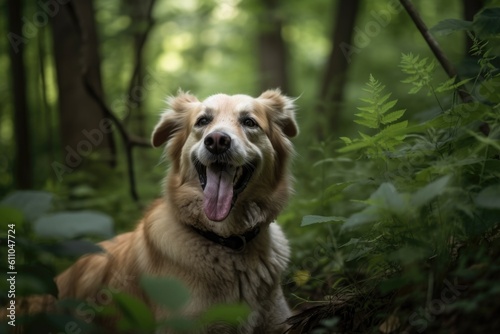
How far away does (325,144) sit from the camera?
5.05 meters

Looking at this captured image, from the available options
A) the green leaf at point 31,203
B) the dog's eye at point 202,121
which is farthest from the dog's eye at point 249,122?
the green leaf at point 31,203

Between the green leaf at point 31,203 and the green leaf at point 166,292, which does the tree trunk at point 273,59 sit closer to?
the green leaf at point 31,203

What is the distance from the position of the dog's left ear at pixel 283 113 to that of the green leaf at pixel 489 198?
234cm

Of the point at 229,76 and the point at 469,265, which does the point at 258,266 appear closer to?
the point at 469,265

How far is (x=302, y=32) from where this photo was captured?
60.3 ft

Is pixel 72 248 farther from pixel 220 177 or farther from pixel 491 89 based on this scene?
pixel 491 89

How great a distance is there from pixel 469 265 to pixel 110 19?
8465 millimetres

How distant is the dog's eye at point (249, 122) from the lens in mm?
4148

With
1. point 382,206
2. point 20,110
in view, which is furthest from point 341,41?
point 382,206

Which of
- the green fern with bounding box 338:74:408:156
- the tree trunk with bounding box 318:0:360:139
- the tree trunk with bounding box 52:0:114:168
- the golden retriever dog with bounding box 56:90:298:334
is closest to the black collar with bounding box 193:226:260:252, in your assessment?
the golden retriever dog with bounding box 56:90:298:334

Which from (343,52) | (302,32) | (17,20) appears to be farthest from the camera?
(302,32)

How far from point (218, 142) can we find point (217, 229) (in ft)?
2.08

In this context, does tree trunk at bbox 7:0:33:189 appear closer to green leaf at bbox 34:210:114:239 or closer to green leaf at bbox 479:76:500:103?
green leaf at bbox 34:210:114:239

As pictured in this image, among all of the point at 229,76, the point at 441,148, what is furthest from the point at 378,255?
the point at 229,76
